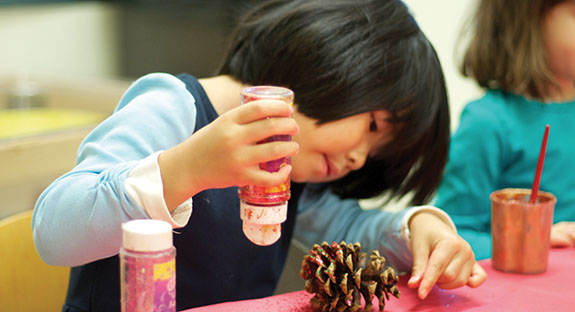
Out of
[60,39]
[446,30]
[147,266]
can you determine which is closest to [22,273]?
[147,266]

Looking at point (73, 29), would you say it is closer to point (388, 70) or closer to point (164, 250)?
point (388, 70)

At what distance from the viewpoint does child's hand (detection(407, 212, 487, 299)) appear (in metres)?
0.75

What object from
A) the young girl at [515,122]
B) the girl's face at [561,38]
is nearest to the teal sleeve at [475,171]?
the young girl at [515,122]

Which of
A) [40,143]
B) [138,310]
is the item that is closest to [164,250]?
[138,310]

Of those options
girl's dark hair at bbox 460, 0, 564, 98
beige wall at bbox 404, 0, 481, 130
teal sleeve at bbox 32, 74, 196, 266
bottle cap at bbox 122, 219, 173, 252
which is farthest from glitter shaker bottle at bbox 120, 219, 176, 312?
beige wall at bbox 404, 0, 481, 130

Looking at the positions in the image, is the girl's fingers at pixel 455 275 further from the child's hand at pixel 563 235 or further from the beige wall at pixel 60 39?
the beige wall at pixel 60 39

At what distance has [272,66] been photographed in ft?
3.12

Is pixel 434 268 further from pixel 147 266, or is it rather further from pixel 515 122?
pixel 515 122

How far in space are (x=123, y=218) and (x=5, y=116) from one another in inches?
52.6

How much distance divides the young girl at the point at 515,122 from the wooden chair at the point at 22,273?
2.55 ft

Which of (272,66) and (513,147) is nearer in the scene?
(272,66)

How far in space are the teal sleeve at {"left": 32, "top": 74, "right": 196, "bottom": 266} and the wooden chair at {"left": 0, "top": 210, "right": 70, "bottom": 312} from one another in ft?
0.61

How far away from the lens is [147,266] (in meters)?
0.54

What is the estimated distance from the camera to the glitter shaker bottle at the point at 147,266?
0.54 metres
